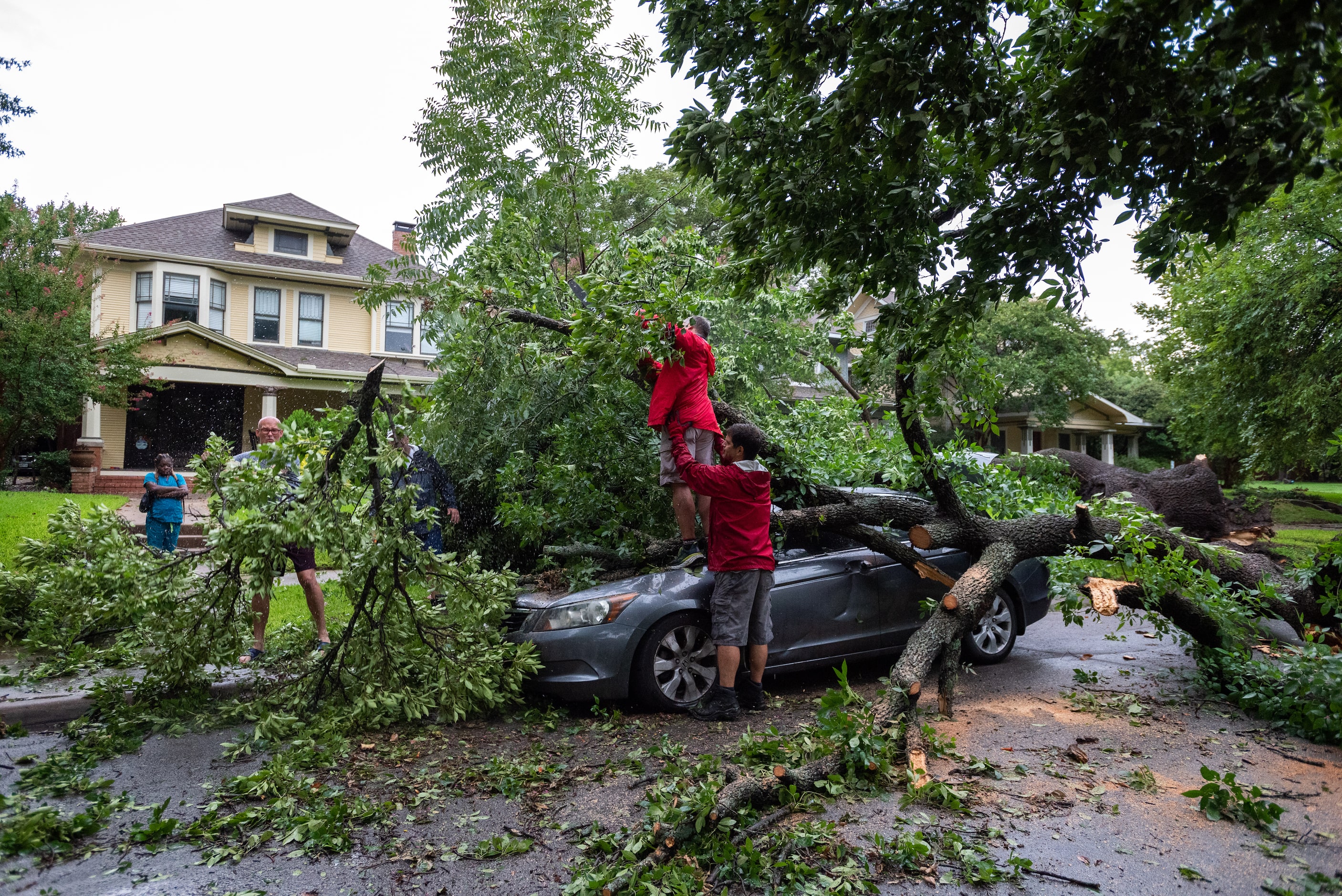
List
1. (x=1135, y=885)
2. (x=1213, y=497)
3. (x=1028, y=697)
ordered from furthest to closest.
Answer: (x=1213, y=497) → (x=1028, y=697) → (x=1135, y=885)

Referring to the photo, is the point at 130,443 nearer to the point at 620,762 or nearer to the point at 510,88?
the point at 510,88

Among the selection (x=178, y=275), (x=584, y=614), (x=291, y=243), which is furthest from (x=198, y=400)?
(x=584, y=614)

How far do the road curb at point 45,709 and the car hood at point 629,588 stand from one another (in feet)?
9.91

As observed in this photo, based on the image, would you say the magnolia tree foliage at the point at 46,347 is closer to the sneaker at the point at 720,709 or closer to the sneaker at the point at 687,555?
the sneaker at the point at 687,555

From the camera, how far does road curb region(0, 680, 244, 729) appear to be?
209 inches

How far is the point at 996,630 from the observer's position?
6.79 meters

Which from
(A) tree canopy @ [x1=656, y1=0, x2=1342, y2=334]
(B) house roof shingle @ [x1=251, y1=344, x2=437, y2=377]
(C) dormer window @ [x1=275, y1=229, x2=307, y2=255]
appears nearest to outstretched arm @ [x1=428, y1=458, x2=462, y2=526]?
(A) tree canopy @ [x1=656, y1=0, x2=1342, y2=334]

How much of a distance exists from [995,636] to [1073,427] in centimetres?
3351

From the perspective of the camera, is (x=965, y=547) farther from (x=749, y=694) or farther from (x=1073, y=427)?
(x=1073, y=427)

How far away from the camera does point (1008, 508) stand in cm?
733

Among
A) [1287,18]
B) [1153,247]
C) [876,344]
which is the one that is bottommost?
[876,344]

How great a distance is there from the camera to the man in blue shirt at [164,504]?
26.2 feet

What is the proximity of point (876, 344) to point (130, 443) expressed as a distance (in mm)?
22591

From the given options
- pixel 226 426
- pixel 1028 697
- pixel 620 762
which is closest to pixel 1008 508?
pixel 1028 697
